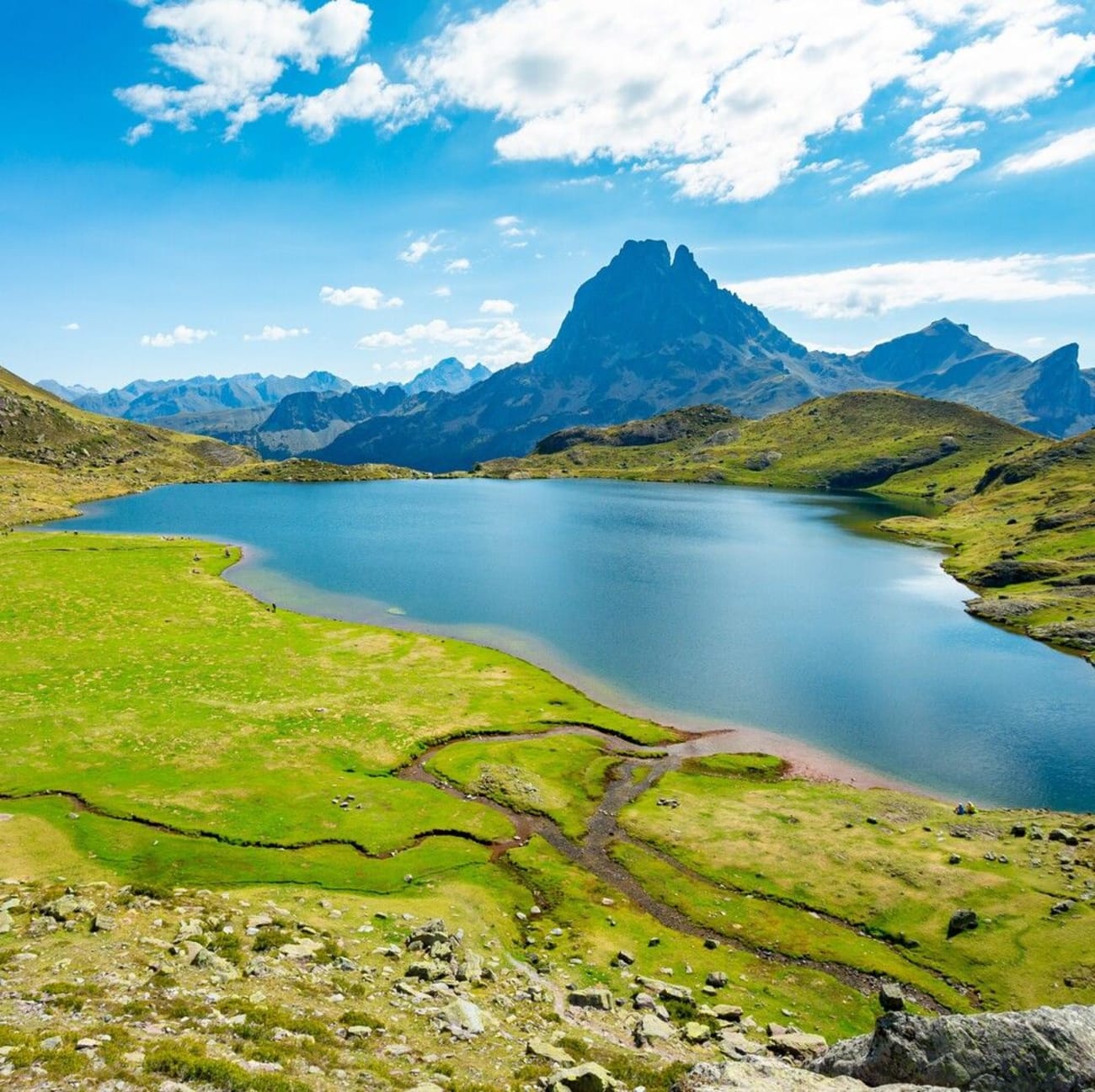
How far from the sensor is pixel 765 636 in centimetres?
10444

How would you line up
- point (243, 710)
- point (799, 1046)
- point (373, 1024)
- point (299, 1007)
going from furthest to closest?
point (243, 710), point (799, 1046), point (299, 1007), point (373, 1024)

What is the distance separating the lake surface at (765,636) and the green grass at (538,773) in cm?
1634

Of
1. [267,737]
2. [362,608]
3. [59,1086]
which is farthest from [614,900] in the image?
[362,608]

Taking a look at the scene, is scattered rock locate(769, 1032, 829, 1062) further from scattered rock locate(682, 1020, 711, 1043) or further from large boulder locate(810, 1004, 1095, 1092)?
large boulder locate(810, 1004, 1095, 1092)

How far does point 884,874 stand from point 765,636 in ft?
198

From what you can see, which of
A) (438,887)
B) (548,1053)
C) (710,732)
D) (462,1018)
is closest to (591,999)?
(548,1053)

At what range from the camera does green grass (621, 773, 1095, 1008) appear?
1501 inches

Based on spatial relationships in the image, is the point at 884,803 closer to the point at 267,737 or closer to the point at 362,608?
the point at 267,737

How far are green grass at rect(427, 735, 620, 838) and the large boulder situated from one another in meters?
30.8

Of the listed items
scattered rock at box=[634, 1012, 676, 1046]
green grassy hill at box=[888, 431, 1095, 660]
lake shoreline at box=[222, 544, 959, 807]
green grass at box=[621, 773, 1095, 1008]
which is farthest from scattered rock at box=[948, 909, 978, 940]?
green grassy hill at box=[888, 431, 1095, 660]

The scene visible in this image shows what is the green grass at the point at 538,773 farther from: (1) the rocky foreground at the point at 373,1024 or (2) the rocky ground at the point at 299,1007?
(1) the rocky foreground at the point at 373,1024

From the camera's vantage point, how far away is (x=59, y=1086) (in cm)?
1588

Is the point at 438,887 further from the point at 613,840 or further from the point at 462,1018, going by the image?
the point at 462,1018

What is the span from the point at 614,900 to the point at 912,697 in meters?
59.9
